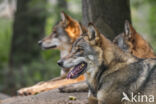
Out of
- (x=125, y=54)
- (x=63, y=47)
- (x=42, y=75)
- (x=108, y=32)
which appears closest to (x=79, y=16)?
(x=42, y=75)

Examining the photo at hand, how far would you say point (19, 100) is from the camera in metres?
7.25

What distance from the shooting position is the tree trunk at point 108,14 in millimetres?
8359

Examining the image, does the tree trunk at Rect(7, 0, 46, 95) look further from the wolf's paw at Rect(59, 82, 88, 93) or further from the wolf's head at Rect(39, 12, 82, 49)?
the wolf's paw at Rect(59, 82, 88, 93)

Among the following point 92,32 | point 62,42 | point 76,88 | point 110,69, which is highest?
point 92,32

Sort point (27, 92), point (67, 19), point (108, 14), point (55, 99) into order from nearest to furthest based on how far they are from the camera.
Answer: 1. point (55, 99)
2. point (27, 92)
3. point (108, 14)
4. point (67, 19)

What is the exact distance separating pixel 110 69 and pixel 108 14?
3.22 meters

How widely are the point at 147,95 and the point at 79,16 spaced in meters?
9.02

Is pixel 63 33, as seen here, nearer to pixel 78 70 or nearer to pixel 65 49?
pixel 65 49

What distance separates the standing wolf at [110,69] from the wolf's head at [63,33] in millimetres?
3220

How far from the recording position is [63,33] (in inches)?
360

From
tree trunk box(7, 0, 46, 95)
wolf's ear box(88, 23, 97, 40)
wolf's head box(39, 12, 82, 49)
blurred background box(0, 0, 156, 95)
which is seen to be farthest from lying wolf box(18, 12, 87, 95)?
tree trunk box(7, 0, 46, 95)

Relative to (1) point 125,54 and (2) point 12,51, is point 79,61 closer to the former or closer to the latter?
(1) point 125,54

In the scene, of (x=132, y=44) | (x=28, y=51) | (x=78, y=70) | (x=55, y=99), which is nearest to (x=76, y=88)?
(x=55, y=99)

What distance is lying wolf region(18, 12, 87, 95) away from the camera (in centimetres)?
833
